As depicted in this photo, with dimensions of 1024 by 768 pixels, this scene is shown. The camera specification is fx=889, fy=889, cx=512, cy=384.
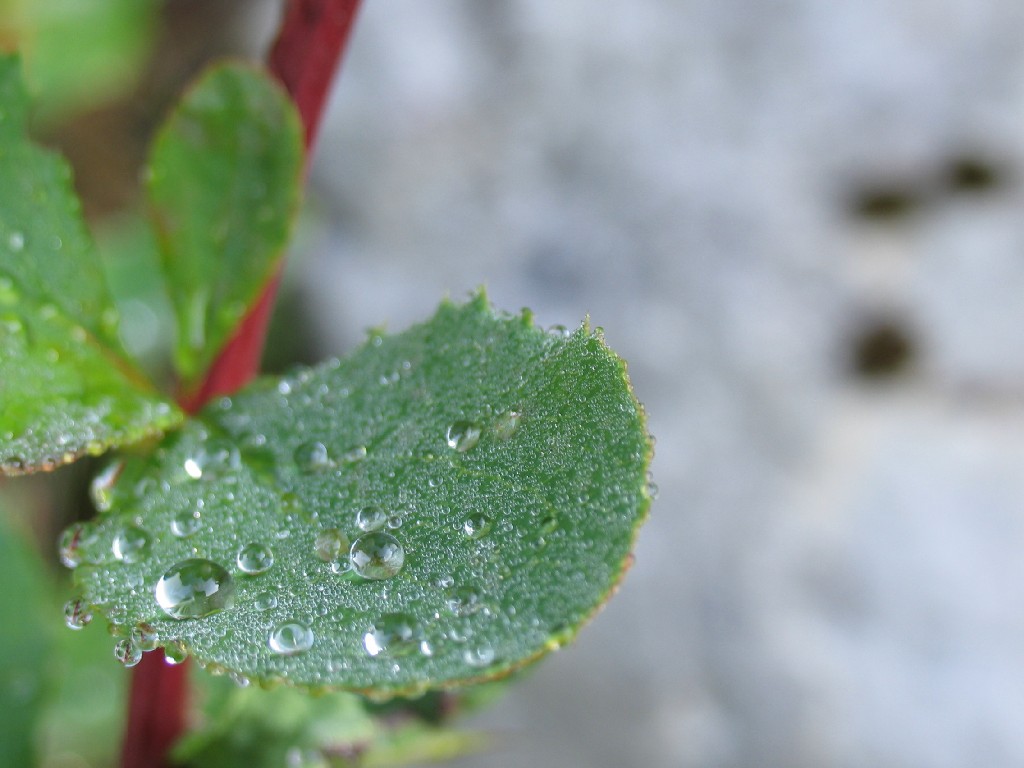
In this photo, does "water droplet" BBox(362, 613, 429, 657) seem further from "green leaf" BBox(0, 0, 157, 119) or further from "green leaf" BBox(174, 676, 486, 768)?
"green leaf" BBox(0, 0, 157, 119)

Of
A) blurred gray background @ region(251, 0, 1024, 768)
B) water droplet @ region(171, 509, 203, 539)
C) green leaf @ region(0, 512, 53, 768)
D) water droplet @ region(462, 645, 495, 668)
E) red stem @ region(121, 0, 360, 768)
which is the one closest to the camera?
water droplet @ region(462, 645, 495, 668)

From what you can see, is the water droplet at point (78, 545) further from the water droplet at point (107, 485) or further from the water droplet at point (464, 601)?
the water droplet at point (464, 601)

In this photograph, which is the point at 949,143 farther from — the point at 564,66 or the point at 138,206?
the point at 138,206

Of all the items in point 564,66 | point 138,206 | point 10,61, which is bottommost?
point 138,206

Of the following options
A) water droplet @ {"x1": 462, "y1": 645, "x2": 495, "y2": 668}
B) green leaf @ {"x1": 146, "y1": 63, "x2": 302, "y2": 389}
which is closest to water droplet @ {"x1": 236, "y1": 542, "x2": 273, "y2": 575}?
water droplet @ {"x1": 462, "y1": 645, "x2": 495, "y2": 668}

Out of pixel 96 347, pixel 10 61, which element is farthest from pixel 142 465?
pixel 10 61

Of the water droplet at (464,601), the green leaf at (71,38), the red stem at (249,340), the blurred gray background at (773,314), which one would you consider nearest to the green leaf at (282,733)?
the red stem at (249,340)
